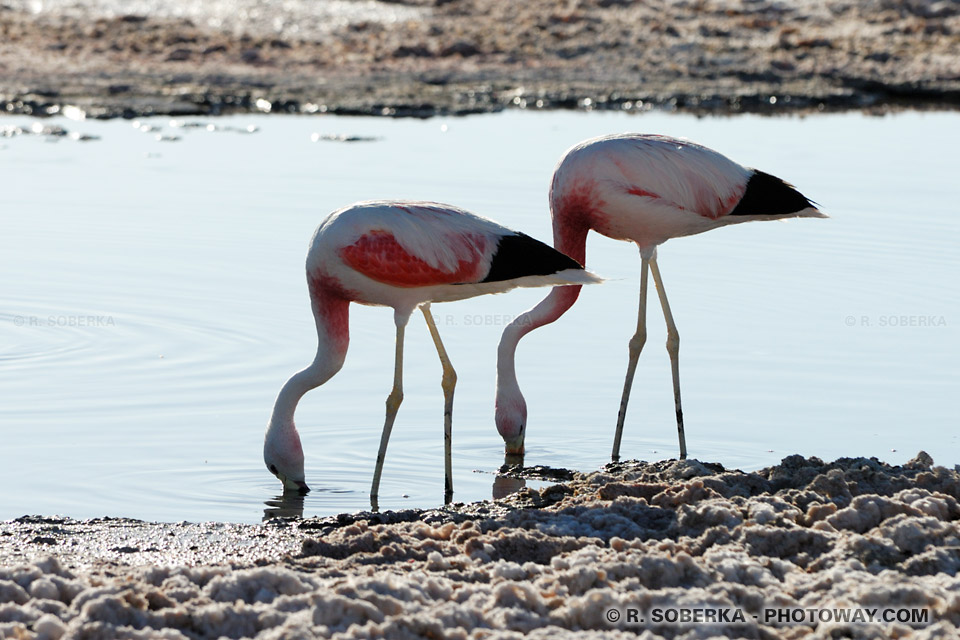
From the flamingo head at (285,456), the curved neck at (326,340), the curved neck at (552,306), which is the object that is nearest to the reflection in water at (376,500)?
the flamingo head at (285,456)

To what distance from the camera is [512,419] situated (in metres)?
6.52

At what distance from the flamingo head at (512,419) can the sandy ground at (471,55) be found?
455 inches

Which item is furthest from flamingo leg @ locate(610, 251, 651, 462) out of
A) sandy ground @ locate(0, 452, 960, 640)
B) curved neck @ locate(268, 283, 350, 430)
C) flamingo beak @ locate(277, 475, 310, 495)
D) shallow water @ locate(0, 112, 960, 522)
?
flamingo beak @ locate(277, 475, 310, 495)

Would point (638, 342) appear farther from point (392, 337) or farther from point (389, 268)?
point (392, 337)

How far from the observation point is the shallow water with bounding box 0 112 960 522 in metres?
6.42

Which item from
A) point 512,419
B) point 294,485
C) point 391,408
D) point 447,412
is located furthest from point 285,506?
point 512,419

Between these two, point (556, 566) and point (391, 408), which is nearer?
point (556, 566)

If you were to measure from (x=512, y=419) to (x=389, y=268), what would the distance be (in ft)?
3.63

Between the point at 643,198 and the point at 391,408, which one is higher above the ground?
the point at 643,198

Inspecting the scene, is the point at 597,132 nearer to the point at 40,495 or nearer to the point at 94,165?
the point at 94,165

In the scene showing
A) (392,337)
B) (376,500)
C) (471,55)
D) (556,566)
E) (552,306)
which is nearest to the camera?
(556,566)

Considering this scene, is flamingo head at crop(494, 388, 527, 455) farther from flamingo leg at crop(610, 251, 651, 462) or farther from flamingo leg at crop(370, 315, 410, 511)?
flamingo leg at crop(370, 315, 410, 511)

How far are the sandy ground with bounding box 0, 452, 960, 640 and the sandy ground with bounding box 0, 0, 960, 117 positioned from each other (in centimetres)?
1293

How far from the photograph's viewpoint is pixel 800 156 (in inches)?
562
